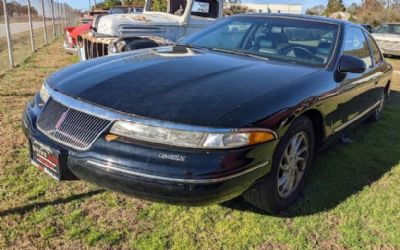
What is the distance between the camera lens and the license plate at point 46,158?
275 cm

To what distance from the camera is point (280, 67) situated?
3547mm

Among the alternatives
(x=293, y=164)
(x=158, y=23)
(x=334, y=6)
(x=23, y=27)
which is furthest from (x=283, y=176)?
(x=334, y=6)

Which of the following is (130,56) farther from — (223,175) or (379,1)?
(379,1)

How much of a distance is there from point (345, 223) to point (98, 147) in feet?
6.62

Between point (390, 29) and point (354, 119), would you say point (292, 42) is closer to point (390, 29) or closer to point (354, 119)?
point (354, 119)

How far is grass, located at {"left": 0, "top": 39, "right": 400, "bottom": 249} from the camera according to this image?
2.86 meters

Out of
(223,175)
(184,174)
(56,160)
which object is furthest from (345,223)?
(56,160)

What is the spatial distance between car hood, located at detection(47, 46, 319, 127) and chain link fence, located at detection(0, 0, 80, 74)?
6855 millimetres

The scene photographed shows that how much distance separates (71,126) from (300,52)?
7.64 ft

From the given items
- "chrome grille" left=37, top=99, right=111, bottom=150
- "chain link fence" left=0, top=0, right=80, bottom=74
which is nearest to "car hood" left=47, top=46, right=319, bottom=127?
"chrome grille" left=37, top=99, right=111, bottom=150

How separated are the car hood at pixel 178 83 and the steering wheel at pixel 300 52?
33 cm

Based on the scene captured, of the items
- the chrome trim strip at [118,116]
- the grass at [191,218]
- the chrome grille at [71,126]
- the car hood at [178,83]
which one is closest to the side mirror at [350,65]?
the car hood at [178,83]

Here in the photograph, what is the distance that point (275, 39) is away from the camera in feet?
13.8

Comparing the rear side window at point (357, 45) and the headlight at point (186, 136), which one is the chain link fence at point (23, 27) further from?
the headlight at point (186, 136)
